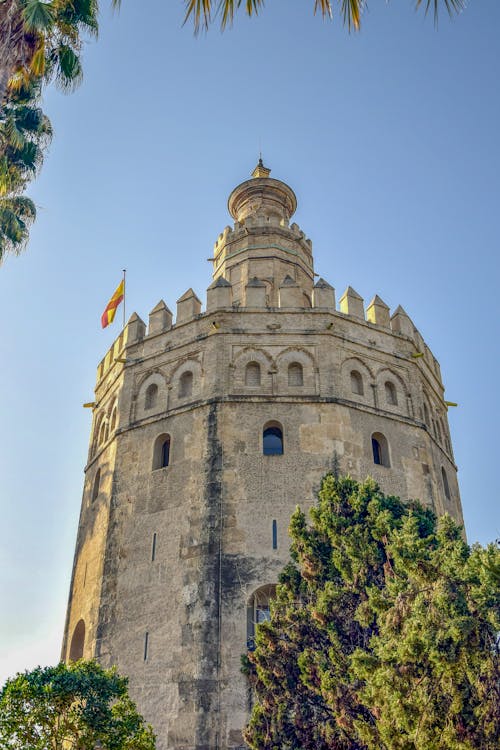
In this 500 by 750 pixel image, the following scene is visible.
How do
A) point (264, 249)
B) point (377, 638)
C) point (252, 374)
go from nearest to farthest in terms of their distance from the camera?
point (377, 638)
point (252, 374)
point (264, 249)

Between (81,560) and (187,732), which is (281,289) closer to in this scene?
(81,560)

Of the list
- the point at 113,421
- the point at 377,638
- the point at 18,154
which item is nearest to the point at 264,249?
the point at 113,421

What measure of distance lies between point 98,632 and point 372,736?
7.85 metres

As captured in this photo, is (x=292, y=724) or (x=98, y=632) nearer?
(x=292, y=724)

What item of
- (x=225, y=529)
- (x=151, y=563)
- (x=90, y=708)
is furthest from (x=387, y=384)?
(x=90, y=708)

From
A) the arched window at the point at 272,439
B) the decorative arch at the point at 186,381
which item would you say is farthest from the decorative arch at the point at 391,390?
the decorative arch at the point at 186,381

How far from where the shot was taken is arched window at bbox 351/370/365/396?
19812 mm

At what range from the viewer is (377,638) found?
11.9 metres

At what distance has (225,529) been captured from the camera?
17016mm

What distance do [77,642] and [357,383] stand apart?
9729 mm

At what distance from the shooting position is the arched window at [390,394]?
Result: 66.6 feet

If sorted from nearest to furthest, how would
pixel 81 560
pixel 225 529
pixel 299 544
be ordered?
pixel 299 544, pixel 225 529, pixel 81 560

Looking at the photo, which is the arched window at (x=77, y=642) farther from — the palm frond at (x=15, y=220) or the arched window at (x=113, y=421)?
the palm frond at (x=15, y=220)

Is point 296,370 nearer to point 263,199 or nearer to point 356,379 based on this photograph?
point 356,379
